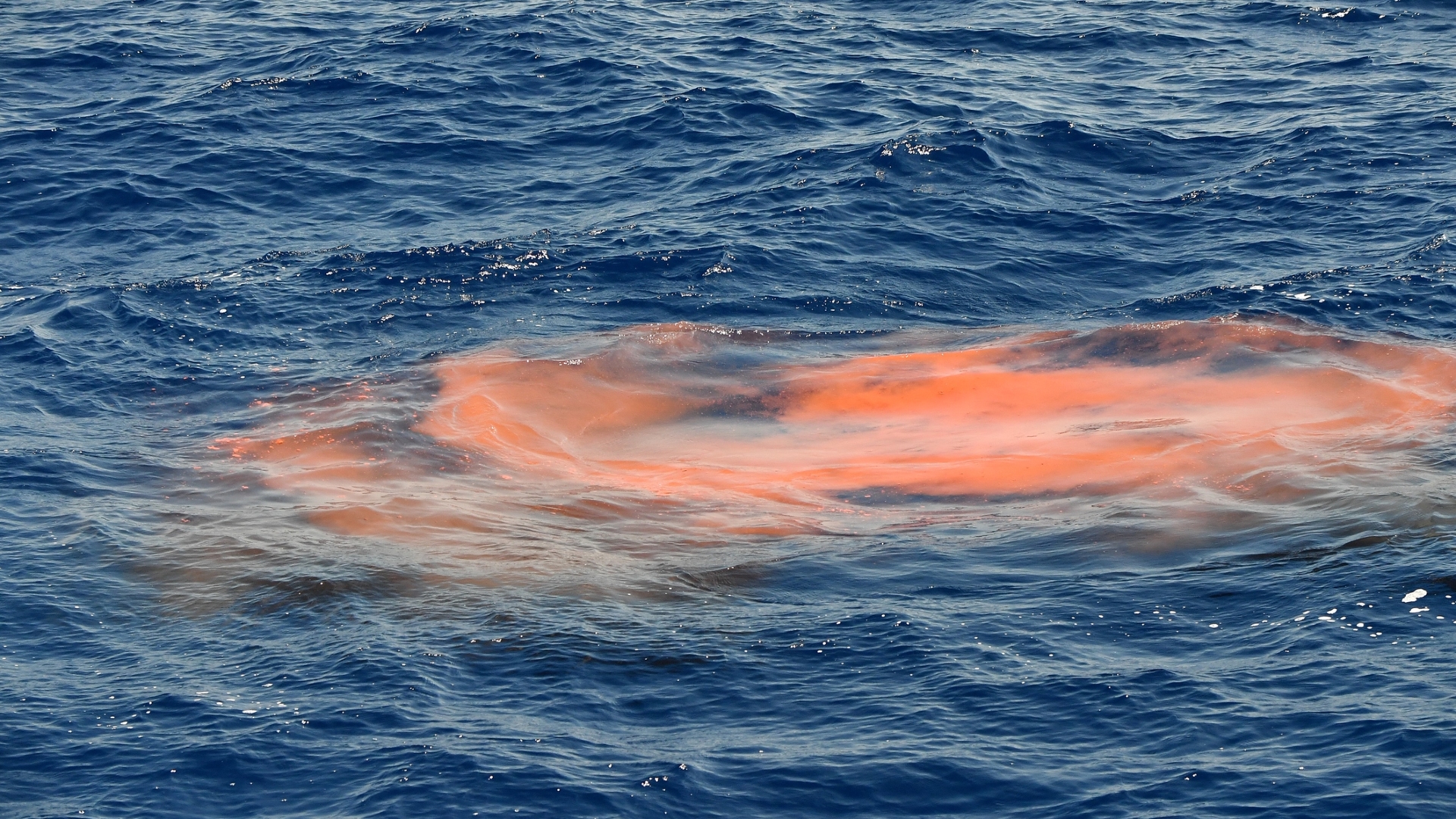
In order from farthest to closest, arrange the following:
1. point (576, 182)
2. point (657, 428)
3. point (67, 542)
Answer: point (576, 182)
point (657, 428)
point (67, 542)

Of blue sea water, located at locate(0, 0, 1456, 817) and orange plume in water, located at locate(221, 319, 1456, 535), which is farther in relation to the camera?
orange plume in water, located at locate(221, 319, 1456, 535)

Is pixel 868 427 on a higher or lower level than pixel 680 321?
lower

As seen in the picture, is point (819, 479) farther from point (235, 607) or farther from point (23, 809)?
point (23, 809)

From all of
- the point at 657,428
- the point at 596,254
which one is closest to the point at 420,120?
the point at 596,254

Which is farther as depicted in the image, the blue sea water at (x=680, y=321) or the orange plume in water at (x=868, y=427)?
the orange plume in water at (x=868, y=427)

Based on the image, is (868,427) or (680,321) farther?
(680,321)
